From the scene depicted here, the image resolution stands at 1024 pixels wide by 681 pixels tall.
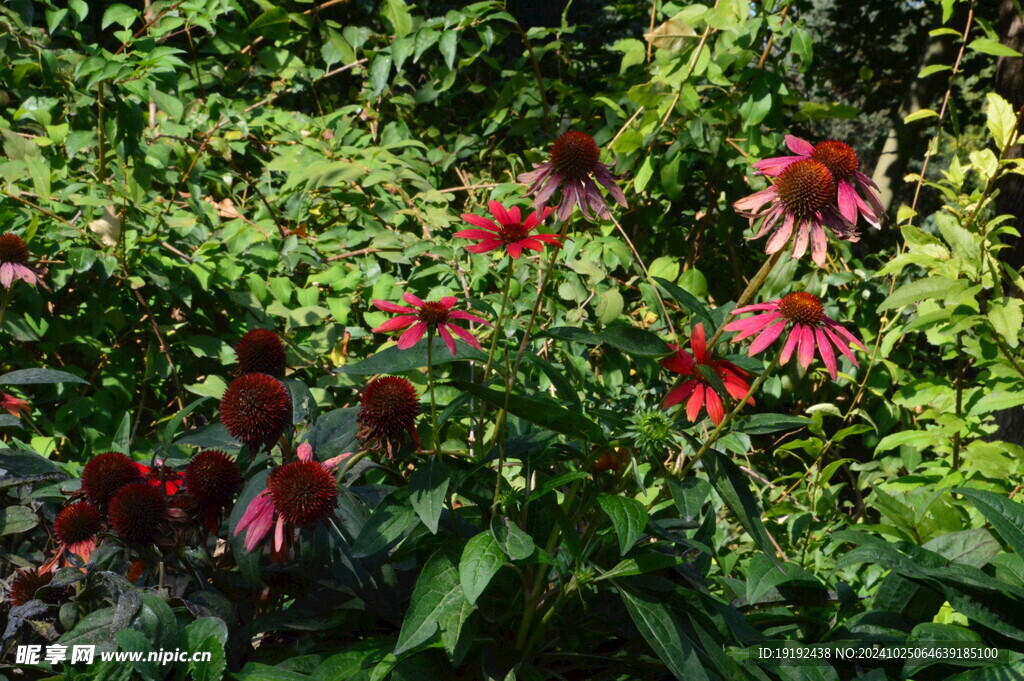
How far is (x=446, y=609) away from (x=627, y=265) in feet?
4.74

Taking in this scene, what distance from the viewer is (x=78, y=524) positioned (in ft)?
4.69

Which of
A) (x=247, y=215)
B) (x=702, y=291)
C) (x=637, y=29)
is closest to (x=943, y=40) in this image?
(x=637, y=29)

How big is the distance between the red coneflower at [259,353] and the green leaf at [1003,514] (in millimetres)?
1204

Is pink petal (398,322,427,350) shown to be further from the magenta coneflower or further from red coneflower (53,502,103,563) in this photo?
the magenta coneflower

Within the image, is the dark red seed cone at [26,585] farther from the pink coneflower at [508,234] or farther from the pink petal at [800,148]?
the pink petal at [800,148]

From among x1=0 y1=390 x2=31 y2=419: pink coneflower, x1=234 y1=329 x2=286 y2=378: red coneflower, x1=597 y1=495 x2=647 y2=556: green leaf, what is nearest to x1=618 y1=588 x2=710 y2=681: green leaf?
x1=597 y1=495 x2=647 y2=556: green leaf

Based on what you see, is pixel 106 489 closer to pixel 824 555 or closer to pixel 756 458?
pixel 824 555

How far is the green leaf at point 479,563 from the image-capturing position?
117 centimetres

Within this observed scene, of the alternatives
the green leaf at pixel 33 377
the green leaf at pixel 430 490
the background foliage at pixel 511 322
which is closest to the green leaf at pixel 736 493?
the background foliage at pixel 511 322

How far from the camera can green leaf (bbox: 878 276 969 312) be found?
6.82 feet

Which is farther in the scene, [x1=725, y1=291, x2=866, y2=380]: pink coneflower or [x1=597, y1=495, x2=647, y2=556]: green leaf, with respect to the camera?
[x1=725, y1=291, x2=866, y2=380]: pink coneflower

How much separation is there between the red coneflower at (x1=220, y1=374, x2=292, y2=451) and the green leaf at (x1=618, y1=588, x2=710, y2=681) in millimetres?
596

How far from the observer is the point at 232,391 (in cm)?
137

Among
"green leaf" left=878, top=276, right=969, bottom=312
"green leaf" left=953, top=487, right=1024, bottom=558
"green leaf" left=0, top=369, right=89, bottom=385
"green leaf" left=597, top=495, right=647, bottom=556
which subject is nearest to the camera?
"green leaf" left=597, top=495, right=647, bottom=556
